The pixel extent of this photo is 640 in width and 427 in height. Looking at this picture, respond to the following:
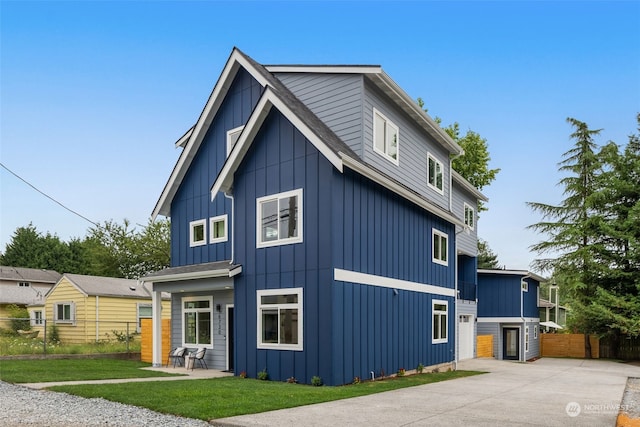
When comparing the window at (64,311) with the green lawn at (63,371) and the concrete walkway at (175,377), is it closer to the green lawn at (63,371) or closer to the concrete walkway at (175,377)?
the green lawn at (63,371)

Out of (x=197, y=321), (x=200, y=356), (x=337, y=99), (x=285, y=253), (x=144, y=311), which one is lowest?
(x=144, y=311)

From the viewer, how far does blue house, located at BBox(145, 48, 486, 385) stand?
13.4m

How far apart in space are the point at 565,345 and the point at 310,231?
23.5 m

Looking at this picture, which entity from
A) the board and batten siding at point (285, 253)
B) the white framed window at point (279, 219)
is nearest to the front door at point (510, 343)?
the board and batten siding at point (285, 253)

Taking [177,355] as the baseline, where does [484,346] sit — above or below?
below

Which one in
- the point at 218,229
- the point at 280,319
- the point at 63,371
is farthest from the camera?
the point at 218,229

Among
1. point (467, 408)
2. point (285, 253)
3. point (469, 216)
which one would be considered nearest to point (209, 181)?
point (285, 253)

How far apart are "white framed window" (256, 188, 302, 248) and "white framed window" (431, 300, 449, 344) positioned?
673 cm

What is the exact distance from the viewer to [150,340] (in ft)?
66.5

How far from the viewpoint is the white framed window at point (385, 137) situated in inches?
631

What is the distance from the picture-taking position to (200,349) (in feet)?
57.3

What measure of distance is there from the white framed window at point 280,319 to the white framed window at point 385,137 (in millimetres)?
4970

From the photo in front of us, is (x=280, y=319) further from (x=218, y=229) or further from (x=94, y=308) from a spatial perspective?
(x=94, y=308)

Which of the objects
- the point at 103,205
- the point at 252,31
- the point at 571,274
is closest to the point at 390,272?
the point at 252,31
